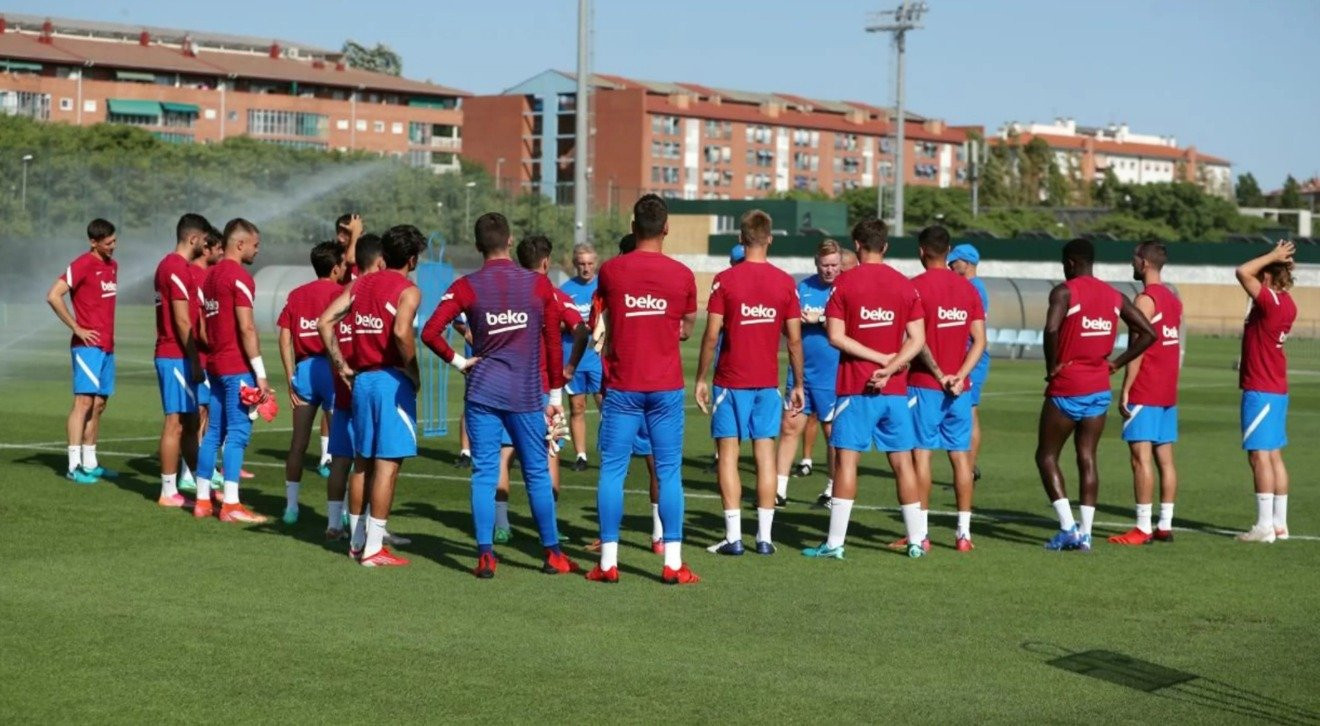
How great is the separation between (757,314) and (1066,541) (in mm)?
2890

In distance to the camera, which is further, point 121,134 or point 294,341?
point 121,134

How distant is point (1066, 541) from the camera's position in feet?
39.7

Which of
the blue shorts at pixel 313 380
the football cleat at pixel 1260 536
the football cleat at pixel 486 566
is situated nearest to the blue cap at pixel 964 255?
the football cleat at pixel 1260 536

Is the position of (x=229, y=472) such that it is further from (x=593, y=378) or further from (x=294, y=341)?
(x=593, y=378)

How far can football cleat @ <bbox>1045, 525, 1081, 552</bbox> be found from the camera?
12.1 metres

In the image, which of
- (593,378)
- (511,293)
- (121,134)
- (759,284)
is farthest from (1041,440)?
(121,134)

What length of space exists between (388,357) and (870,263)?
3281 millimetres

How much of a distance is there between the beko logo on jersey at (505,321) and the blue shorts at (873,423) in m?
2.43

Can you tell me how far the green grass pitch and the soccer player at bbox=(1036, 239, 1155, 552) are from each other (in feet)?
1.34

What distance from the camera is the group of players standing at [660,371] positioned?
10500 millimetres

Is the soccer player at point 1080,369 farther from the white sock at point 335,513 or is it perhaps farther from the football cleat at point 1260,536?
the white sock at point 335,513

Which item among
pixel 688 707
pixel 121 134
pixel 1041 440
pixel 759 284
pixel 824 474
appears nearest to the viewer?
pixel 688 707

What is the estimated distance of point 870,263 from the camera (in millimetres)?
11547

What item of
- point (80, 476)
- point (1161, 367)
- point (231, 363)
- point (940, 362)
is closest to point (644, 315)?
point (940, 362)
